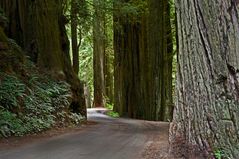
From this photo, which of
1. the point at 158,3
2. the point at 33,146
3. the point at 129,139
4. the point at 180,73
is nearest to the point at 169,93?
the point at 158,3

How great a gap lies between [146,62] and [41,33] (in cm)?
722

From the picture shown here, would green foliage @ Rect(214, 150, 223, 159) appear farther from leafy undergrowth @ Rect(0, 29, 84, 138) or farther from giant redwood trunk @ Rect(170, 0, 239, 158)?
leafy undergrowth @ Rect(0, 29, 84, 138)

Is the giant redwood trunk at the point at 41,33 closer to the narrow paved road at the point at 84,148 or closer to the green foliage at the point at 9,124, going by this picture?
the green foliage at the point at 9,124

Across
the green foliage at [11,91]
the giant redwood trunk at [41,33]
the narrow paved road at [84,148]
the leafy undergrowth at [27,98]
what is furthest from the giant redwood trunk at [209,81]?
the giant redwood trunk at [41,33]

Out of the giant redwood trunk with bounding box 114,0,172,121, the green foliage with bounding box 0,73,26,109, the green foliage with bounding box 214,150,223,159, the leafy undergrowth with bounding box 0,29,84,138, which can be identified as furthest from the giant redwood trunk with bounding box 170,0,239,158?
the giant redwood trunk with bounding box 114,0,172,121

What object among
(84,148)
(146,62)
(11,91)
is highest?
(146,62)

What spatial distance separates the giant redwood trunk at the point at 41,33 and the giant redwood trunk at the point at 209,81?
35.2 feet

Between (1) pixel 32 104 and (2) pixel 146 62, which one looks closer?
(1) pixel 32 104

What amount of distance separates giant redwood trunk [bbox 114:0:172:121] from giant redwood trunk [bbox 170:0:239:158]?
12.9m

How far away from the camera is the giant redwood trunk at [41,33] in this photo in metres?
18.1

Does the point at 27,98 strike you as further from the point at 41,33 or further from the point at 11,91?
the point at 41,33

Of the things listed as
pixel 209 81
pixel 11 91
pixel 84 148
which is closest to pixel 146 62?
pixel 11 91

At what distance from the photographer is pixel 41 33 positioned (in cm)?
1811

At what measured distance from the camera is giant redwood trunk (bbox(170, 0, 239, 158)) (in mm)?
7324
